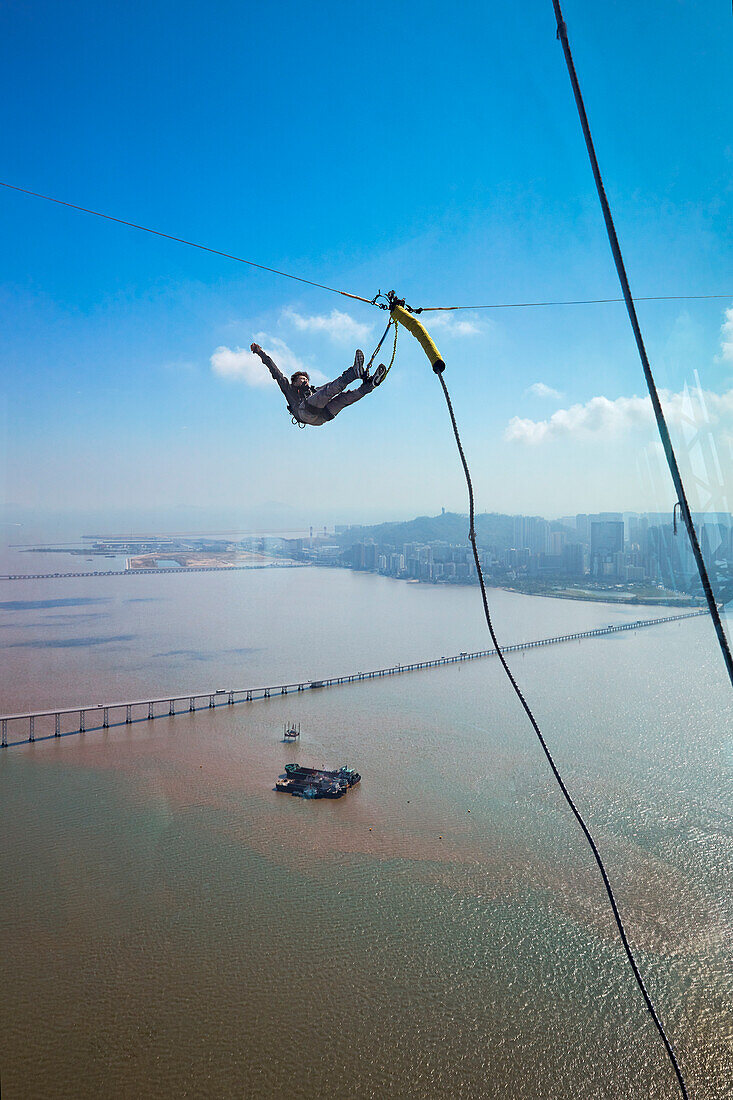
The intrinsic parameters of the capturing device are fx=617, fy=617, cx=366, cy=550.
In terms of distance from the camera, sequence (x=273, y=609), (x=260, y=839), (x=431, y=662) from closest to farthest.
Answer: (x=260, y=839) → (x=431, y=662) → (x=273, y=609)

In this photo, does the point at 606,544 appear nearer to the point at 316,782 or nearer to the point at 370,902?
the point at 316,782

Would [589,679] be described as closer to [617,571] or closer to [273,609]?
[617,571]

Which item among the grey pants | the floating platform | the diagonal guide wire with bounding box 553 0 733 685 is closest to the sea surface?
the floating platform

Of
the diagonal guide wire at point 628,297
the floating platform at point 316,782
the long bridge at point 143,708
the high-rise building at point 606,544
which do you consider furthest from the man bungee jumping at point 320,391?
the high-rise building at point 606,544

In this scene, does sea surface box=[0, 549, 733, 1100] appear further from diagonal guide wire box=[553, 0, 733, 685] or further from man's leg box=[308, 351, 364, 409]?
diagonal guide wire box=[553, 0, 733, 685]

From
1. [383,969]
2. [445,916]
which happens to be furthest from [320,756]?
[383,969]
